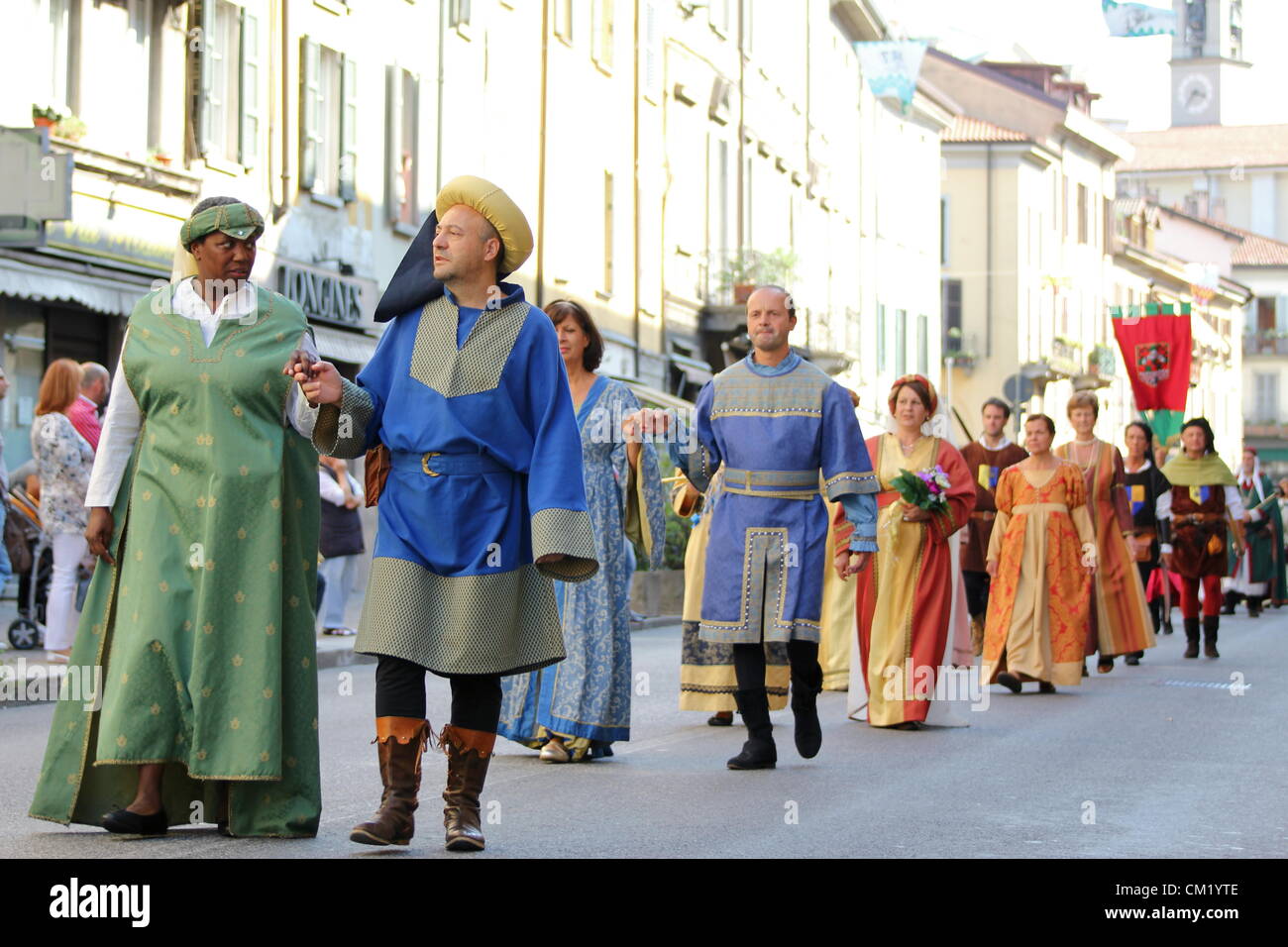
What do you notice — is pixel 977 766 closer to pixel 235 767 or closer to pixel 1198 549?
pixel 235 767

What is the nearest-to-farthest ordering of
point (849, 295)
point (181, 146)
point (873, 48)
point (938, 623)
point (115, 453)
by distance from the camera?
point (115, 453) → point (938, 623) → point (181, 146) → point (873, 48) → point (849, 295)

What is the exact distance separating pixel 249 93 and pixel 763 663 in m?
15.3

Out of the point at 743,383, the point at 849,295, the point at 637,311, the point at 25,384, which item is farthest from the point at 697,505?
the point at 849,295

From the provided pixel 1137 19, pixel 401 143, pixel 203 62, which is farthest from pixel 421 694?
pixel 1137 19

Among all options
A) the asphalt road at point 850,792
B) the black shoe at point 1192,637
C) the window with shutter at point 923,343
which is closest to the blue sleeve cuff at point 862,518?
the asphalt road at point 850,792

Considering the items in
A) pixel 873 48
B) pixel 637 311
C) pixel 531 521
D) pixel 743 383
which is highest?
pixel 873 48

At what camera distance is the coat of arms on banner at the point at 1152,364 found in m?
35.5

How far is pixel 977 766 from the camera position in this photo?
10148mm

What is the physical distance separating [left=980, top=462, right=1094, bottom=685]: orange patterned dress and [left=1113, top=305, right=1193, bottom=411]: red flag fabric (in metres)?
19.9

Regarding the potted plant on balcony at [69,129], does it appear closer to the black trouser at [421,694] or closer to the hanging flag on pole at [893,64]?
the black trouser at [421,694]

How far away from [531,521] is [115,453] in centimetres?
138

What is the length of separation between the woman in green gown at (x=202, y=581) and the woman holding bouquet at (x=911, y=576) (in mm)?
5269

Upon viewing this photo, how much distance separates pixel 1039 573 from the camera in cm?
1514

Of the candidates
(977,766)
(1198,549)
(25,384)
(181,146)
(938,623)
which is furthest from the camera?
(181,146)
